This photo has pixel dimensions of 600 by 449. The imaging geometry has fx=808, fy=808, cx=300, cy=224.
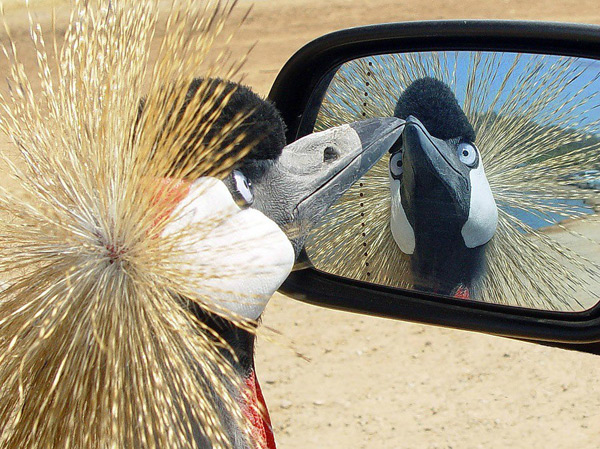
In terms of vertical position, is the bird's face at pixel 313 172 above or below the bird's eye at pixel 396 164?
below

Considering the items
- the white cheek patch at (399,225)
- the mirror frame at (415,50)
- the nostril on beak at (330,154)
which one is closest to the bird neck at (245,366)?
the nostril on beak at (330,154)

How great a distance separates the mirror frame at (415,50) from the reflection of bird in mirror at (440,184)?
127mm

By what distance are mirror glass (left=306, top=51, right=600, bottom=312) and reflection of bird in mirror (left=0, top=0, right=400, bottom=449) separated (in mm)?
387

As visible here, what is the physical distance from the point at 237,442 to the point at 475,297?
22.0 inches

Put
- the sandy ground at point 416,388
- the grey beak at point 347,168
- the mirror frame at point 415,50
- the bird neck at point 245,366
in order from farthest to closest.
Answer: the sandy ground at point 416,388
the mirror frame at point 415,50
the grey beak at point 347,168
the bird neck at point 245,366

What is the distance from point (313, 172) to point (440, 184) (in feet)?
0.86

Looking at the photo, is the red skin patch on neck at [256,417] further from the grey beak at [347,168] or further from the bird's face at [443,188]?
the bird's face at [443,188]

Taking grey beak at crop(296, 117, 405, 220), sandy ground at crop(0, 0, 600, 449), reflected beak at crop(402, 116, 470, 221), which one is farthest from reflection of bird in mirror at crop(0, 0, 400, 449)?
sandy ground at crop(0, 0, 600, 449)

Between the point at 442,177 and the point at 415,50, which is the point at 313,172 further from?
the point at 415,50

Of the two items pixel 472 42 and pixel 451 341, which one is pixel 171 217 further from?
pixel 451 341

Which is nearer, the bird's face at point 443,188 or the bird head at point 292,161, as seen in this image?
the bird head at point 292,161

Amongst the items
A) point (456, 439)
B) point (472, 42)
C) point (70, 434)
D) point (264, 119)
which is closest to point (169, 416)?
point (70, 434)

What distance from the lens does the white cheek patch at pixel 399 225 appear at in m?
1.26

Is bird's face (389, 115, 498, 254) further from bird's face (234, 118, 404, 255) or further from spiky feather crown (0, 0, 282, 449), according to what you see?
spiky feather crown (0, 0, 282, 449)
